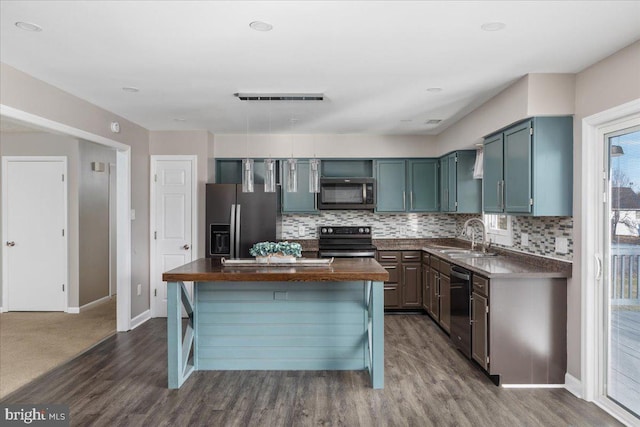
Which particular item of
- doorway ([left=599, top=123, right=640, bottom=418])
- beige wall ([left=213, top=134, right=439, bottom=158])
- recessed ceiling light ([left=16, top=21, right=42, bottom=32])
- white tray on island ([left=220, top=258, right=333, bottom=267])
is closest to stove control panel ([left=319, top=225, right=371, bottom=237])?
beige wall ([left=213, top=134, right=439, bottom=158])

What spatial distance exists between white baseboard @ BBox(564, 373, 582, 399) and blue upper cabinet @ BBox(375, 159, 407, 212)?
122 inches

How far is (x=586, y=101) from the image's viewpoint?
10.4ft

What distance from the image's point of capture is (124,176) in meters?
4.97

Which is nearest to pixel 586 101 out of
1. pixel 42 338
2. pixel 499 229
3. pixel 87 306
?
pixel 499 229

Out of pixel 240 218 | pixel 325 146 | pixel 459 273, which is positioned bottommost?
pixel 459 273

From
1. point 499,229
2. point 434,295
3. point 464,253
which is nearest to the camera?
point 499,229

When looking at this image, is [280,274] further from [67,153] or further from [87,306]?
[67,153]

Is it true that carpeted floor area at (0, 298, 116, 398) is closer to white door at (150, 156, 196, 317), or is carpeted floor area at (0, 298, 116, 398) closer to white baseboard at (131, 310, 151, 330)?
white baseboard at (131, 310, 151, 330)

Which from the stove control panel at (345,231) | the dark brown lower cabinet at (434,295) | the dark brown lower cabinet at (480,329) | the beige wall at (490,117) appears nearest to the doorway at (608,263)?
the beige wall at (490,117)

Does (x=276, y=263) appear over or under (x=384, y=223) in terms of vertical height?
under

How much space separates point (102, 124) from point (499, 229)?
177 inches

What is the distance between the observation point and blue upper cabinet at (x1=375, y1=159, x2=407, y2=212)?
601 cm

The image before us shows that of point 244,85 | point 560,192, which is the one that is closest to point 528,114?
point 560,192

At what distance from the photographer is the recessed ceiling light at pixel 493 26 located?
2420 millimetres
